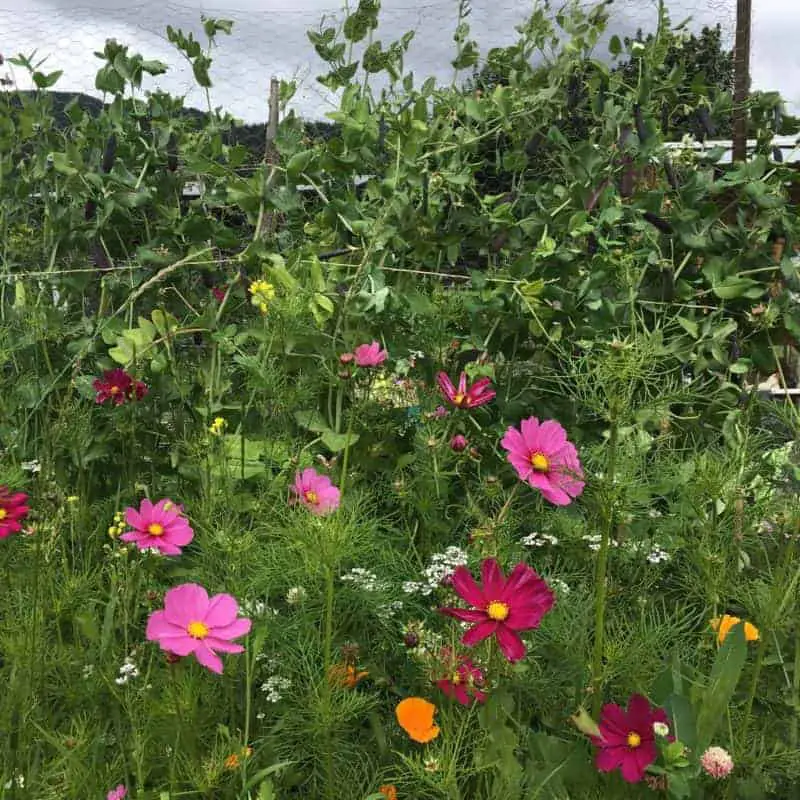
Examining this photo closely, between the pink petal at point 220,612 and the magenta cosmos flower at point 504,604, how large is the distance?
0.26 m

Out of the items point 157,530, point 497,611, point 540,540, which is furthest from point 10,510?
point 540,540

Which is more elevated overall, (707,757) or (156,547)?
(156,547)

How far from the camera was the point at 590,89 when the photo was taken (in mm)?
1761

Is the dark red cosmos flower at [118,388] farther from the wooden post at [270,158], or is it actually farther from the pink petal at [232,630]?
the pink petal at [232,630]

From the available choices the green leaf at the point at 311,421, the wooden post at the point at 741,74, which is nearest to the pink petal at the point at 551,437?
the green leaf at the point at 311,421

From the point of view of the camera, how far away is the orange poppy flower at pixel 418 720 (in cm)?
98

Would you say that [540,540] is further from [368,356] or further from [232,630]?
[232,630]

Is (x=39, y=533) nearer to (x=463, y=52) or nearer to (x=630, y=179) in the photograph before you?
(x=630, y=179)

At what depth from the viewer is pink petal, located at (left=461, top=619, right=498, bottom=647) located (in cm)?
84

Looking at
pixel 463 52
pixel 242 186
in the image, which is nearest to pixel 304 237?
pixel 242 186

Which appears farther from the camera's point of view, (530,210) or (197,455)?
(530,210)

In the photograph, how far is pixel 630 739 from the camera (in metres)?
0.93

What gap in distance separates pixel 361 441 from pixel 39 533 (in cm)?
70

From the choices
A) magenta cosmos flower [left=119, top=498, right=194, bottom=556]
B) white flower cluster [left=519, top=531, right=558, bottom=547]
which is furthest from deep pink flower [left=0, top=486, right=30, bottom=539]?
white flower cluster [left=519, top=531, right=558, bottom=547]
